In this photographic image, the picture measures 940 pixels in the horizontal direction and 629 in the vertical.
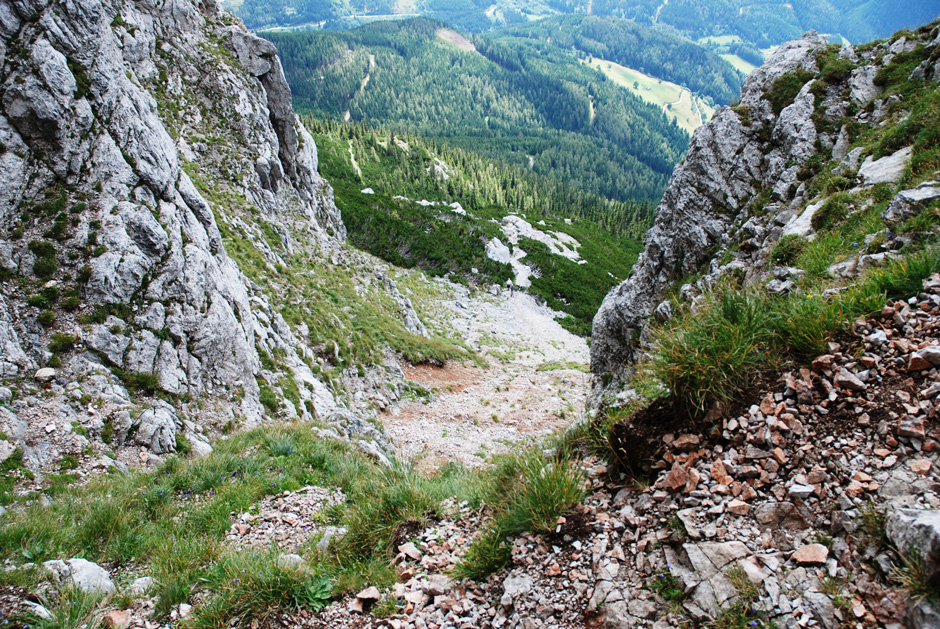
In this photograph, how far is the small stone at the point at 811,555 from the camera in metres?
2.93

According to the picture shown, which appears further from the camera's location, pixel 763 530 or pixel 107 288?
pixel 107 288

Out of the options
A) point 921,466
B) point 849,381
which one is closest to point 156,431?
point 849,381

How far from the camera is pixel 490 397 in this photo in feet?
83.2

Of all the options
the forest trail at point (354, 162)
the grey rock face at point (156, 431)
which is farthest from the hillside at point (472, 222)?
the grey rock face at point (156, 431)

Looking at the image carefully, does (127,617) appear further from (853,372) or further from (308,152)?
(308,152)

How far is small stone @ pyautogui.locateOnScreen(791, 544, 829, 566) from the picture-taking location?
9.62ft

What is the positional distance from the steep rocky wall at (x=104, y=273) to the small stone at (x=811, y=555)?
447 inches

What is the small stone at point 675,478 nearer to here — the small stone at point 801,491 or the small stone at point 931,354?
the small stone at point 801,491

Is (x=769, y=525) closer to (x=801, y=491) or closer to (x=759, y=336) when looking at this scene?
(x=801, y=491)

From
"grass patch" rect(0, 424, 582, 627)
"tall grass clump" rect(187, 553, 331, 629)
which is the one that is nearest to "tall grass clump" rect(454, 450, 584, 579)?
"grass patch" rect(0, 424, 582, 627)

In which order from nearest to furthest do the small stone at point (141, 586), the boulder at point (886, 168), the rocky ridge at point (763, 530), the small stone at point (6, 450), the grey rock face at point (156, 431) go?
1. the rocky ridge at point (763, 530)
2. the small stone at point (141, 586)
3. the small stone at point (6, 450)
4. the boulder at point (886, 168)
5. the grey rock face at point (156, 431)

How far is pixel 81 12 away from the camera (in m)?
12.8

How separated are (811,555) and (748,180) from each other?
1521cm

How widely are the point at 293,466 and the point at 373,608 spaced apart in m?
5.00
